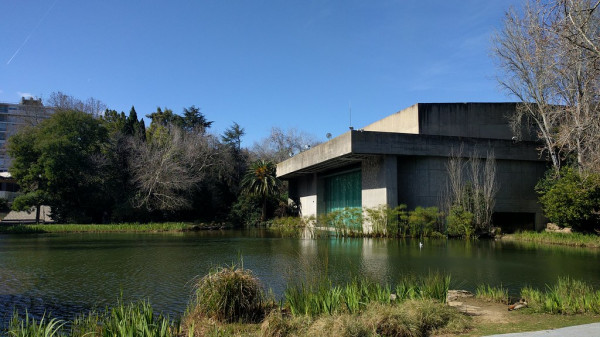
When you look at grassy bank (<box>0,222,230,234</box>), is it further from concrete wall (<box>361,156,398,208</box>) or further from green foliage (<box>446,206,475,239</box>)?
green foliage (<box>446,206,475,239</box>)

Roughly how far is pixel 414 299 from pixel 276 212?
1397 inches

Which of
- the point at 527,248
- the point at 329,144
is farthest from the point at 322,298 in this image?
the point at 329,144

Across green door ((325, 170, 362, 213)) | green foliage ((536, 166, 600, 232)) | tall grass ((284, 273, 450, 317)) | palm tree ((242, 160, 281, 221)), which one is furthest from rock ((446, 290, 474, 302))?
palm tree ((242, 160, 281, 221))

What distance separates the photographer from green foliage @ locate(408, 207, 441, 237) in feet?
77.7

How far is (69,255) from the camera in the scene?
1688 cm

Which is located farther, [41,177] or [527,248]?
[41,177]

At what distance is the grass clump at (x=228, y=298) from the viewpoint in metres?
6.84

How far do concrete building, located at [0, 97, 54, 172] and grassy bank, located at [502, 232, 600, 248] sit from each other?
135ft

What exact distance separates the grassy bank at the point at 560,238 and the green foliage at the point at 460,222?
2117 millimetres

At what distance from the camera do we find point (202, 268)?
13258 mm

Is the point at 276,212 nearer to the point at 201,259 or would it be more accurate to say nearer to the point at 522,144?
the point at 522,144

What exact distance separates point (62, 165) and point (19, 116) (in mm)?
26700

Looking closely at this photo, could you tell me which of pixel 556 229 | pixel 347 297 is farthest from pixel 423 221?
pixel 347 297

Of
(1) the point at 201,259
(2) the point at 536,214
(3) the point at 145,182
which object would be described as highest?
(3) the point at 145,182
